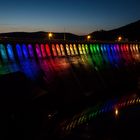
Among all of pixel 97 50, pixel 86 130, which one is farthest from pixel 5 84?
pixel 97 50

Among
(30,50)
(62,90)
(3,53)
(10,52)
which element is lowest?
(62,90)

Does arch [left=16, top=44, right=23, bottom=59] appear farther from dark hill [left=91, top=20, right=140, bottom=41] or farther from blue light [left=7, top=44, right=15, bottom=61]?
dark hill [left=91, top=20, right=140, bottom=41]

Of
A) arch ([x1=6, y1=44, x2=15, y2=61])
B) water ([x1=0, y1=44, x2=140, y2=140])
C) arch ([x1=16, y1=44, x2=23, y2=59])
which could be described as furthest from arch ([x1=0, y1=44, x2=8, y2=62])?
arch ([x1=16, y1=44, x2=23, y2=59])

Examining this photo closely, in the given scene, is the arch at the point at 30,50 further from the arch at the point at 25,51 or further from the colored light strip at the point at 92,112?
the colored light strip at the point at 92,112

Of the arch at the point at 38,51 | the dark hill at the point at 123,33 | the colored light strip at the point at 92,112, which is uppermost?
the arch at the point at 38,51

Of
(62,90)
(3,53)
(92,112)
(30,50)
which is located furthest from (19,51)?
(92,112)

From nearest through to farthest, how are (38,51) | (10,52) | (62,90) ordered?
(10,52) → (62,90) → (38,51)

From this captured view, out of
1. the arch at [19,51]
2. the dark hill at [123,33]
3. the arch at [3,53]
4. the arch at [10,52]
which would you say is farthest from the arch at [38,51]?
the dark hill at [123,33]

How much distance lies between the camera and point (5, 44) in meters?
31.5

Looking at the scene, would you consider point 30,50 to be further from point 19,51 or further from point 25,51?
point 19,51

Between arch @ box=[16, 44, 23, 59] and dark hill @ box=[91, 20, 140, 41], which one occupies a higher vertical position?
arch @ box=[16, 44, 23, 59]

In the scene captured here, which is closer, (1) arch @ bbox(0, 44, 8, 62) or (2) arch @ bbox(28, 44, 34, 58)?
(1) arch @ bbox(0, 44, 8, 62)

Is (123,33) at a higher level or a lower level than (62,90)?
lower

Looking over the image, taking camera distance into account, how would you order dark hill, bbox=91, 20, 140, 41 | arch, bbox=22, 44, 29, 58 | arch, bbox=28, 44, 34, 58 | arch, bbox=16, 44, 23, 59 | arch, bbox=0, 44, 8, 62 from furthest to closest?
dark hill, bbox=91, 20, 140, 41, arch, bbox=28, 44, 34, 58, arch, bbox=22, 44, 29, 58, arch, bbox=16, 44, 23, 59, arch, bbox=0, 44, 8, 62
